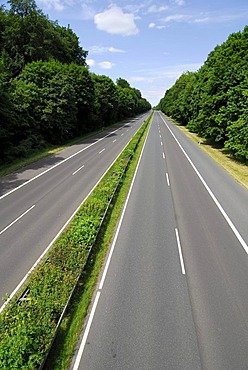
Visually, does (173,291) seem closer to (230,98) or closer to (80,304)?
(80,304)

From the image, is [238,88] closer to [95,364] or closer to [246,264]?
[246,264]

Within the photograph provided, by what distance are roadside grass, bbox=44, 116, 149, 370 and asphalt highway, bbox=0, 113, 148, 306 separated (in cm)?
264

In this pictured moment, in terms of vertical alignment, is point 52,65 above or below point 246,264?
above

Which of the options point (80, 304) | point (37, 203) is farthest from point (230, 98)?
point (80, 304)

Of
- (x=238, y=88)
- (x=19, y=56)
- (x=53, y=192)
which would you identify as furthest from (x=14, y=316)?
(x=19, y=56)

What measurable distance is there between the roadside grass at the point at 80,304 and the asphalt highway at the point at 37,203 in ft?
8.66

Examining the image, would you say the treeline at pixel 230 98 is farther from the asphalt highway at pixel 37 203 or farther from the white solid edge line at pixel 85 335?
the white solid edge line at pixel 85 335

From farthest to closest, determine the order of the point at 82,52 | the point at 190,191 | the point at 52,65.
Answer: the point at 82,52 → the point at 52,65 → the point at 190,191

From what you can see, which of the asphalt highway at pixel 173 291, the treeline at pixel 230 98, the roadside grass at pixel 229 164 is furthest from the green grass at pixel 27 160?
the treeline at pixel 230 98

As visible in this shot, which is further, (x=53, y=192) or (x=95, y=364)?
(x=53, y=192)

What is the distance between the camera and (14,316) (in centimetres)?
807

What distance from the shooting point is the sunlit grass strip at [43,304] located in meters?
6.68

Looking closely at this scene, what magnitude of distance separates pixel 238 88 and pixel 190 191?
47.9 ft

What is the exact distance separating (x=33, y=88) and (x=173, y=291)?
3552 cm
